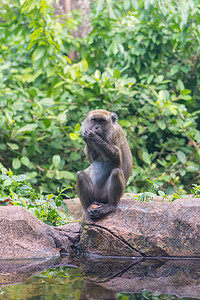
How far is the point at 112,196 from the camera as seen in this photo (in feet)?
17.1

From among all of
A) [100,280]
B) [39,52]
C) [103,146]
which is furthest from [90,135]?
[39,52]

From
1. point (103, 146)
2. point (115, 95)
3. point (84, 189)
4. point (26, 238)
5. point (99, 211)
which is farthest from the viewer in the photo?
point (115, 95)

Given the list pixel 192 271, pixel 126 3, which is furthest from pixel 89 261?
pixel 126 3

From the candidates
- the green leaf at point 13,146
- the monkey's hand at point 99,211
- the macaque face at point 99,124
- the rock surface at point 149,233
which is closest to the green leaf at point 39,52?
the green leaf at point 13,146

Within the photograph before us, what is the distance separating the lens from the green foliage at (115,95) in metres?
8.33

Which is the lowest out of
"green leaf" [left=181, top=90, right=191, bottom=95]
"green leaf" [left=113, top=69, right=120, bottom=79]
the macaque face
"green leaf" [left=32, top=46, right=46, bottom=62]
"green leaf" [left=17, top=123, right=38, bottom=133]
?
"green leaf" [left=17, top=123, right=38, bottom=133]

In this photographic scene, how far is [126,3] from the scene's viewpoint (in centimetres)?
917

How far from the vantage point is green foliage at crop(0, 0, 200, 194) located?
27.3 ft

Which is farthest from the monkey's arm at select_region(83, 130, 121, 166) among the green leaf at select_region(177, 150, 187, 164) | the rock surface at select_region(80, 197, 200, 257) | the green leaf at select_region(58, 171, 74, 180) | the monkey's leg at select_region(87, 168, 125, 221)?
the green leaf at select_region(177, 150, 187, 164)

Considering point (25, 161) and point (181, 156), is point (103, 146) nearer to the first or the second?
point (25, 161)

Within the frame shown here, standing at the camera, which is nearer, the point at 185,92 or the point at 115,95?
the point at 115,95

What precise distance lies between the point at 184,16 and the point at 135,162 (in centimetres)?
309

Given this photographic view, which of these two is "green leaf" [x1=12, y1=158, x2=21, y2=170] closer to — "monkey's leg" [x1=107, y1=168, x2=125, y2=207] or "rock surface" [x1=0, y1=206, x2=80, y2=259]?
"rock surface" [x1=0, y1=206, x2=80, y2=259]

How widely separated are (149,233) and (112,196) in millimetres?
671
